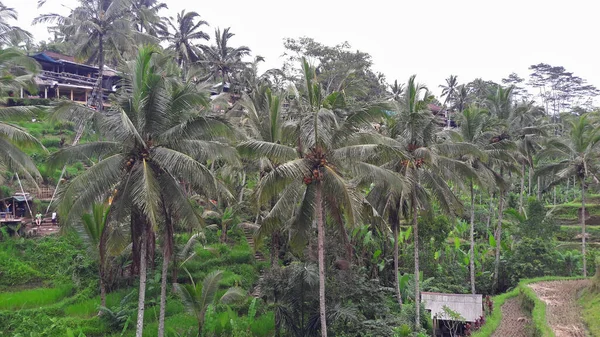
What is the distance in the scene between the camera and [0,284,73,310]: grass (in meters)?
17.3

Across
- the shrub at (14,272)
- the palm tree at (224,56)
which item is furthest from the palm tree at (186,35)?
the shrub at (14,272)

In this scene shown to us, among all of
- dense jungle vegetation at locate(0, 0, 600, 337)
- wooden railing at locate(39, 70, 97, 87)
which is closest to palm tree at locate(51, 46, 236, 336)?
dense jungle vegetation at locate(0, 0, 600, 337)

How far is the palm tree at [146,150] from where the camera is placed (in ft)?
39.0

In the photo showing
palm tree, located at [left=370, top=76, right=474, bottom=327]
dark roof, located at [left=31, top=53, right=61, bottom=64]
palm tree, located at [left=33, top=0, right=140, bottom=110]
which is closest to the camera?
palm tree, located at [left=370, top=76, right=474, bottom=327]

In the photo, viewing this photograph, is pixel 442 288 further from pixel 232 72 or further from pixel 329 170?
pixel 232 72

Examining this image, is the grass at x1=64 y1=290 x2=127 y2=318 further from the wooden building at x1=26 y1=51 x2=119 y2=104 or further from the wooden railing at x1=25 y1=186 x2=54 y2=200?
the wooden building at x1=26 y1=51 x2=119 y2=104

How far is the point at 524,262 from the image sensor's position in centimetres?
2459

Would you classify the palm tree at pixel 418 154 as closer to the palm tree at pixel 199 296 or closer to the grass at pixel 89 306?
the palm tree at pixel 199 296

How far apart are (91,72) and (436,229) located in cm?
3423

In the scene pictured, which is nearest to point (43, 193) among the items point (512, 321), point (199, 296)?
point (199, 296)

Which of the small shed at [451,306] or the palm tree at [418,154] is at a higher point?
the palm tree at [418,154]

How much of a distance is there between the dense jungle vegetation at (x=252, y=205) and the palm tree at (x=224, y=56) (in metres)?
5.58

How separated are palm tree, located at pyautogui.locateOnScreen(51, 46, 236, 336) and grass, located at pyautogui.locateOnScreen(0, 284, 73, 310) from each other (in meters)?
7.48

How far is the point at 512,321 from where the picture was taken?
696 inches
